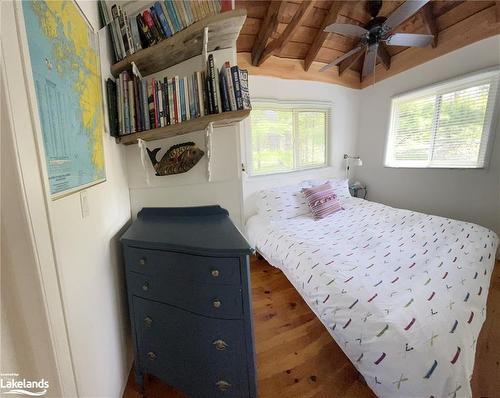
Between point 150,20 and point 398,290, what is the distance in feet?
6.29

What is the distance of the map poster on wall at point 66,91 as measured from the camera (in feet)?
2.05

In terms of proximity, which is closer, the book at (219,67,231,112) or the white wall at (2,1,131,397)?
the white wall at (2,1,131,397)

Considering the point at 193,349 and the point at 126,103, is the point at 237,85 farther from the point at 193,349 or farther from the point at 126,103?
the point at 193,349

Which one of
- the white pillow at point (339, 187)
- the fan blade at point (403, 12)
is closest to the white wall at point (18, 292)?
the fan blade at point (403, 12)

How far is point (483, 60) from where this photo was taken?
6.93 ft

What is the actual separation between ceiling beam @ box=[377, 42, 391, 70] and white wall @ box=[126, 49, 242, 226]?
2688 mm

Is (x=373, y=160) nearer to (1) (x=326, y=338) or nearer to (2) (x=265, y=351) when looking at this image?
(1) (x=326, y=338)

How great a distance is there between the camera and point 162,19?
1076 millimetres

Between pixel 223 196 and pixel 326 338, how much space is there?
122cm

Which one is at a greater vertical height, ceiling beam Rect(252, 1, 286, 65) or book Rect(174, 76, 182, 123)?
ceiling beam Rect(252, 1, 286, 65)

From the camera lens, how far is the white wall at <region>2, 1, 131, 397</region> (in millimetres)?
549

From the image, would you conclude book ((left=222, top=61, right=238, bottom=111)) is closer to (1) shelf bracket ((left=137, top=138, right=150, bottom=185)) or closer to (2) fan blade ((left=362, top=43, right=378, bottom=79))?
(1) shelf bracket ((left=137, top=138, right=150, bottom=185))

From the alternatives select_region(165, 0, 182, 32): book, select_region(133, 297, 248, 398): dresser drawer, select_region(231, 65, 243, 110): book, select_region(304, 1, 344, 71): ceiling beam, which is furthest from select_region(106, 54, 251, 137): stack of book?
select_region(304, 1, 344, 71): ceiling beam

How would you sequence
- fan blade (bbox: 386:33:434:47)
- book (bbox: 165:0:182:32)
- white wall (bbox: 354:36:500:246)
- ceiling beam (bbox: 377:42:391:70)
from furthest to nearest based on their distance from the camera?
1. ceiling beam (bbox: 377:42:391:70)
2. white wall (bbox: 354:36:500:246)
3. fan blade (bbox: 386:33:434:47)
4. book (bbox: 165:0:182:32)
